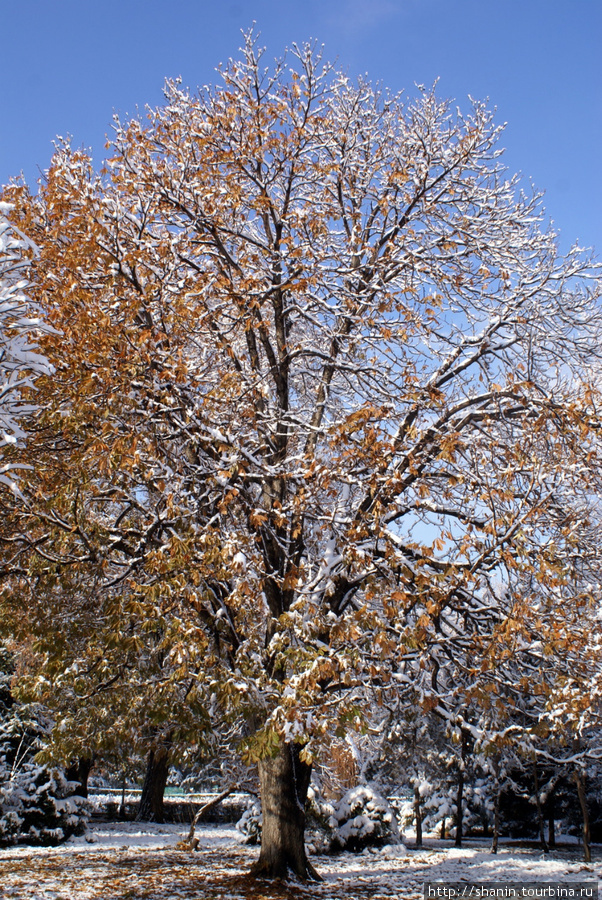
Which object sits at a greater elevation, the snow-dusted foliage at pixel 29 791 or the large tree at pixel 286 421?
the large tree at pixel 286 421

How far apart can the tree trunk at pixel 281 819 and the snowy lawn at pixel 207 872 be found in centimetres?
33

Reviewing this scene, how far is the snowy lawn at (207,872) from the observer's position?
7828 mm

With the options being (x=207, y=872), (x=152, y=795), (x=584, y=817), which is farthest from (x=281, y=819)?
(x=152, y=795)

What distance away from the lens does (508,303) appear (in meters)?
8.58

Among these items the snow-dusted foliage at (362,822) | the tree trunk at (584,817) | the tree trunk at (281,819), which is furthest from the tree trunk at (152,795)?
the tree trunk at (281,819)

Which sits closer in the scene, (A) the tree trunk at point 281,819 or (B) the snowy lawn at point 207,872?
(B) the snowy lawn at point 207,872

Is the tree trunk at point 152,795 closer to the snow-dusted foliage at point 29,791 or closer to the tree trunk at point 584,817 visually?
the snow-dusted foliage at point 29,791

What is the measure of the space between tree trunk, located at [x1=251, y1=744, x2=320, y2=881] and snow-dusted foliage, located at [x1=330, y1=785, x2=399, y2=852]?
9293 millimetres

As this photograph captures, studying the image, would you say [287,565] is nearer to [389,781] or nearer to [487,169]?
[487,169]

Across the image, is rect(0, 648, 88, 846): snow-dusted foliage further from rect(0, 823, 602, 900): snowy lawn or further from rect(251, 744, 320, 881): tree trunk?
rect(251, 744, 320, 881): tree trunk

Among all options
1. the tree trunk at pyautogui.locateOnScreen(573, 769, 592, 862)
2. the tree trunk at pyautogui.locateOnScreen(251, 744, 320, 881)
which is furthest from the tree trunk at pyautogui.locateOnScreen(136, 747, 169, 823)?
the tree trunk at pyautogui.locateOnScreen(251, 744, 320, 881)

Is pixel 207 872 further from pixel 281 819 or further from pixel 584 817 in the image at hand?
pixel 584 817

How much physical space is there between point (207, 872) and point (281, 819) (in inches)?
132

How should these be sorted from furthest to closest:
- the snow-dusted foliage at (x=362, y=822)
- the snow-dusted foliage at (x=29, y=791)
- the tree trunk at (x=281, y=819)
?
the snow-dusted foliage at (x=362, y=822), the snow-dusted foliage at (x=29, y=791), the tree trunk at (x=281, y=819)
